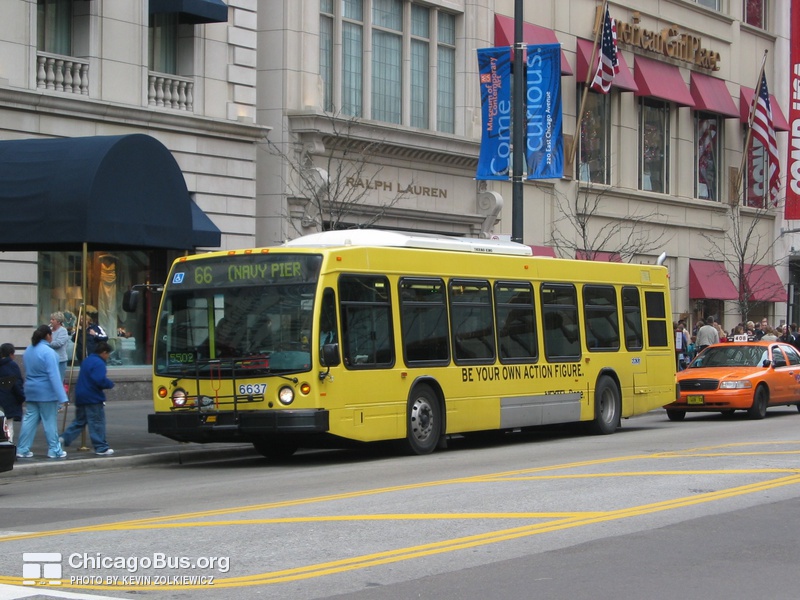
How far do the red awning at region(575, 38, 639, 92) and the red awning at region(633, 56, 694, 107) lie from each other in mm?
614

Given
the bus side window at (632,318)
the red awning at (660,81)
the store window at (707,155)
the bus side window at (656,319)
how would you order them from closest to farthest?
1. the bus side window at (632,318)
2. the bus side window at (656,319)
3. the red awning at (660,81)
4. the store window at (707,155)

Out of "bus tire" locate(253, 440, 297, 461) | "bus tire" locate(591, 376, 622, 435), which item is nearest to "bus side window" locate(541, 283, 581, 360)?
"bus tire" locate(591, 376, 622, 435)

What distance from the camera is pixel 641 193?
41688 mm

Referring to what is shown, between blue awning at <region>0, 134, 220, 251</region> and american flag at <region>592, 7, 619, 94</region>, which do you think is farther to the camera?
american flag at <region>592, 7, 619, 94</region>

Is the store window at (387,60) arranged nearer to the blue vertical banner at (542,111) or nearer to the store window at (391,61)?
the store window at (391,61)

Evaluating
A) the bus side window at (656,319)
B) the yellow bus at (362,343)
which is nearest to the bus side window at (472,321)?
the yellow bus at (362,343)

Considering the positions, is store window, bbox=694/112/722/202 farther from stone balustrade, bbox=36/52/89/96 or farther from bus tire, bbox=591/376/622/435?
stone balustrade, bbox=36/52/89/96

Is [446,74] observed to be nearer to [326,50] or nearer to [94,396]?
[326,50]

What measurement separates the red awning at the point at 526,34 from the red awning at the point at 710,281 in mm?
10362

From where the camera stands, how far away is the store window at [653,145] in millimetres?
42250

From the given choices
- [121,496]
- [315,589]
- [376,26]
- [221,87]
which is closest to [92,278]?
[221,87]

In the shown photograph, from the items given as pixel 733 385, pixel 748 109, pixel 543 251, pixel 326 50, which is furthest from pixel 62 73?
A: pixel 748 109

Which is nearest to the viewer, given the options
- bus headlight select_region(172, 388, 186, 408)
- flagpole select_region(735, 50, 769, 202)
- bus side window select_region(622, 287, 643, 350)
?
bus headlight select_region(172, 388, 186, 408)

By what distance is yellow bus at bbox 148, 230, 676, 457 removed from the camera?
16.4 m
